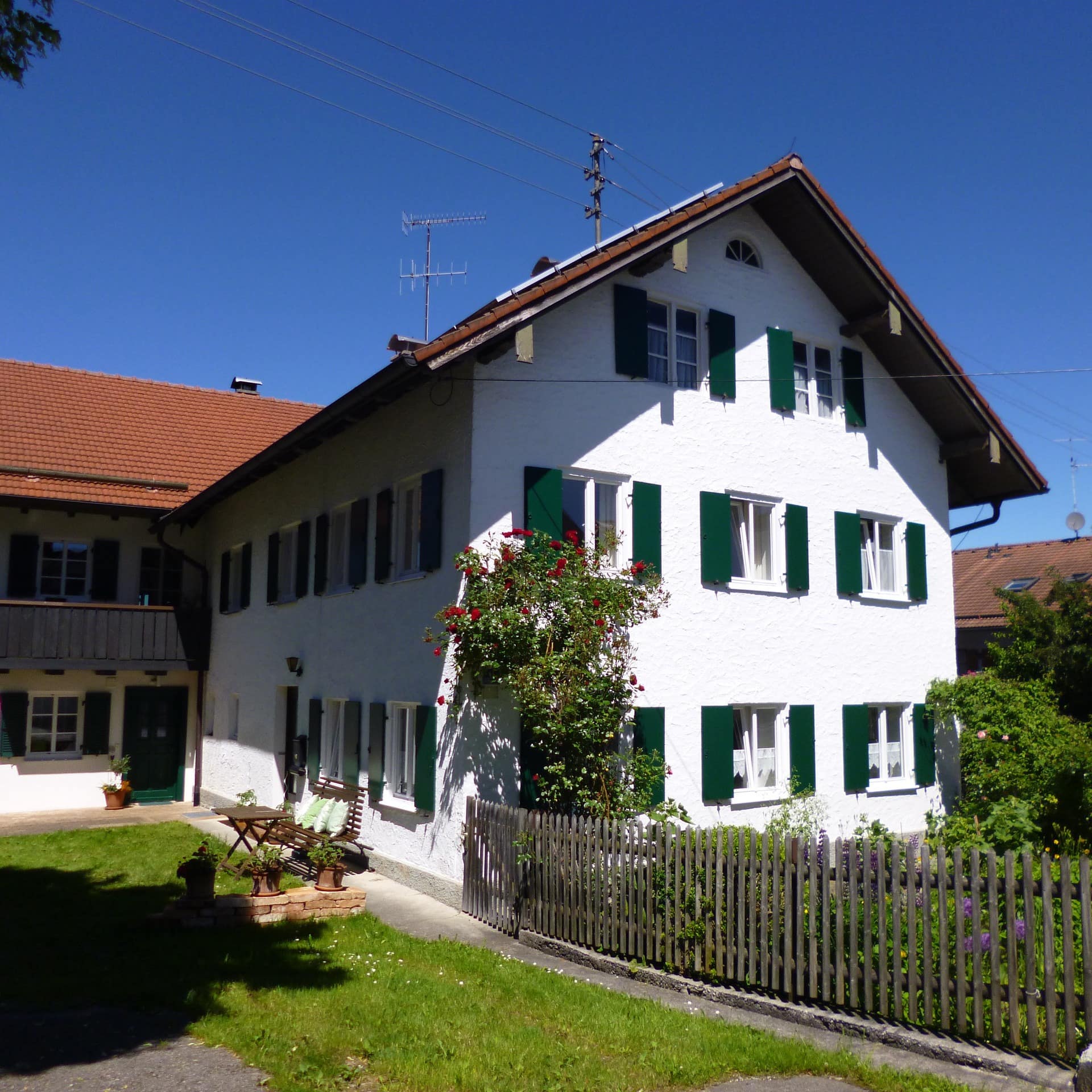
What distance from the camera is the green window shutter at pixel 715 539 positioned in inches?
493

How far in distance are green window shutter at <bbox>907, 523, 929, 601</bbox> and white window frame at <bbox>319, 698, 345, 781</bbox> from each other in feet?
27.7

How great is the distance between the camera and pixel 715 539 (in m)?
12.7

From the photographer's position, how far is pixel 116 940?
8.95m

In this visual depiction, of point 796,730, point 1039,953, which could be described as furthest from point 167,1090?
point 796,730

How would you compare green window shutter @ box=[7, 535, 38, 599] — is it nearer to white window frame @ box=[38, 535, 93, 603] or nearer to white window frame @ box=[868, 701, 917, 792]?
white window frame @ box=[38, 535, 93, 603]

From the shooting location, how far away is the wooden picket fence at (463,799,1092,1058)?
20.7ft

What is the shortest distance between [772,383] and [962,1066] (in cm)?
935

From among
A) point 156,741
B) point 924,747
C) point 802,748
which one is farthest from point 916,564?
point 156,741

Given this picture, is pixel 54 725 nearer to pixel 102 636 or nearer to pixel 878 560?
pixel 102 636

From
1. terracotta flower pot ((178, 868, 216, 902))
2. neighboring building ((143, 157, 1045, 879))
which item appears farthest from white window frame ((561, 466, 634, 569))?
terracotta flower pot ((178, 868, 216, 902))

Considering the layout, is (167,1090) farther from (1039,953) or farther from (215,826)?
(215,826)

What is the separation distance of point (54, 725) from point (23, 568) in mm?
2890

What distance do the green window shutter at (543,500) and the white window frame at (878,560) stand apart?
17.9ft

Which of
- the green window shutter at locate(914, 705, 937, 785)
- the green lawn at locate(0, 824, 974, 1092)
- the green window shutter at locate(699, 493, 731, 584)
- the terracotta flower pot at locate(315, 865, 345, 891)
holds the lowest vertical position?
the green lawn at locate(0, 824, 974, 1092)
